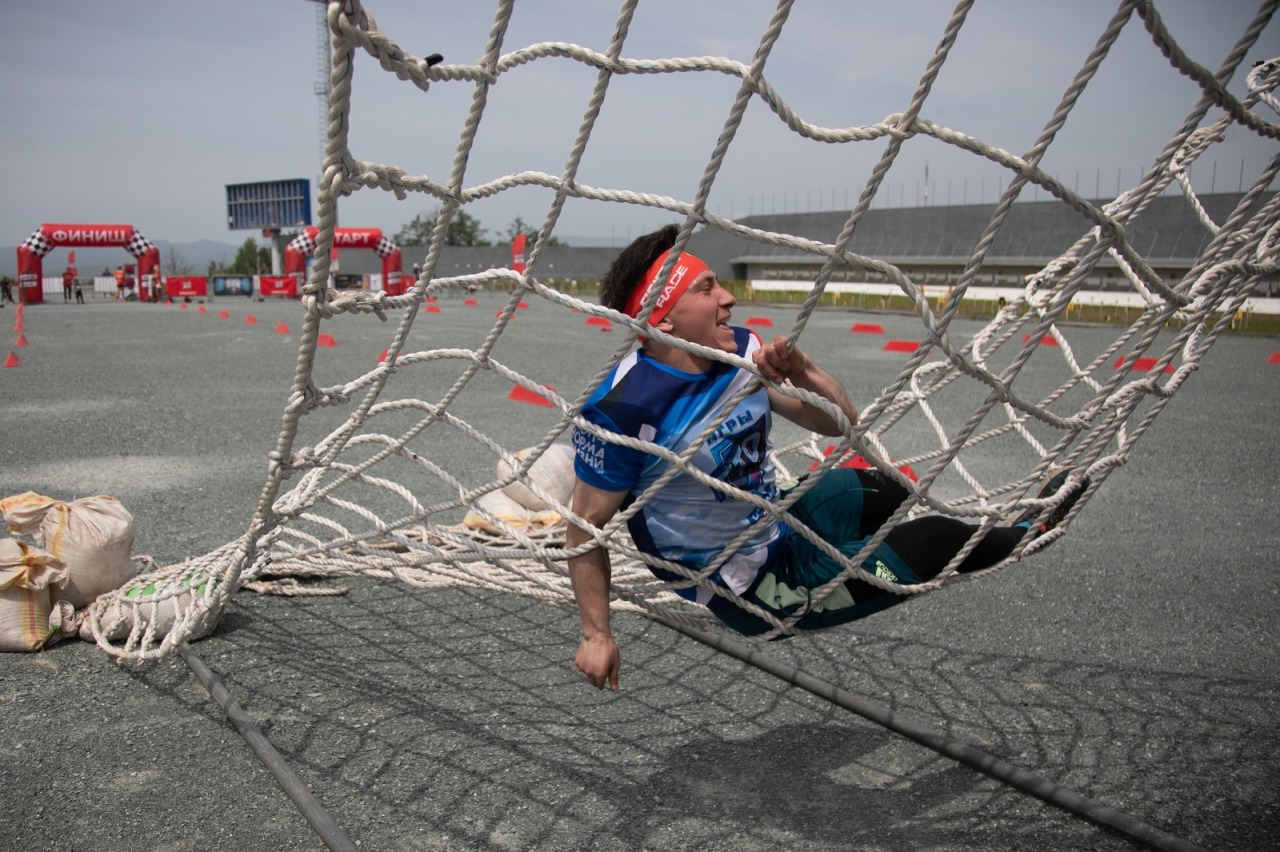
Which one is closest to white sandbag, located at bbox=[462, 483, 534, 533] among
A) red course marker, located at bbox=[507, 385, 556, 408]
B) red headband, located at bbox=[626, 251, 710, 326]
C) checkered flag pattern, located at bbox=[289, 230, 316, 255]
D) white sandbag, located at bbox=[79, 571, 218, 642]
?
white sandbag, located at bbox=[79, 571, 218, 642]

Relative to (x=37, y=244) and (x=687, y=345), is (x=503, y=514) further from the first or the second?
(x=37, y=244)

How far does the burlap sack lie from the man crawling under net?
1875 mm

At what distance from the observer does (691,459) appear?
6.89 ft

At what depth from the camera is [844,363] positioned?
10781mm

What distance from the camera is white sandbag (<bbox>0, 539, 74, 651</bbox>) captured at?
2.96 meters

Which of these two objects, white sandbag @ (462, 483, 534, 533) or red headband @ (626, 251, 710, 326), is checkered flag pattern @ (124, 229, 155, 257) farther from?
red headband @ (626, 251, 710, 326)

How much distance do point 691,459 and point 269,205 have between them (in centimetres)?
4268

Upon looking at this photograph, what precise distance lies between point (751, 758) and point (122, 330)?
618 inches

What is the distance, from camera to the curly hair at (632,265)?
2.23m

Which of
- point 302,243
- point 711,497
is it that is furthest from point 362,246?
point 711,497

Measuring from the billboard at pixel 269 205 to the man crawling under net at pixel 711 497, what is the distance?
39895mm

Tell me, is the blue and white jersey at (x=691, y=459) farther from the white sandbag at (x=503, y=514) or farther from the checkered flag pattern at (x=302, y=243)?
the checkered flag pattern at (x=302, y=243)

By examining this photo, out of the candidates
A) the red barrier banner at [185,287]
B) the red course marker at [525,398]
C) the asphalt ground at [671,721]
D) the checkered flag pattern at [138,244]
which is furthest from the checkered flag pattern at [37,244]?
the asphalt ground at [671,721]

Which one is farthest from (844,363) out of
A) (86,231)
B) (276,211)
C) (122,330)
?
(276,211)
